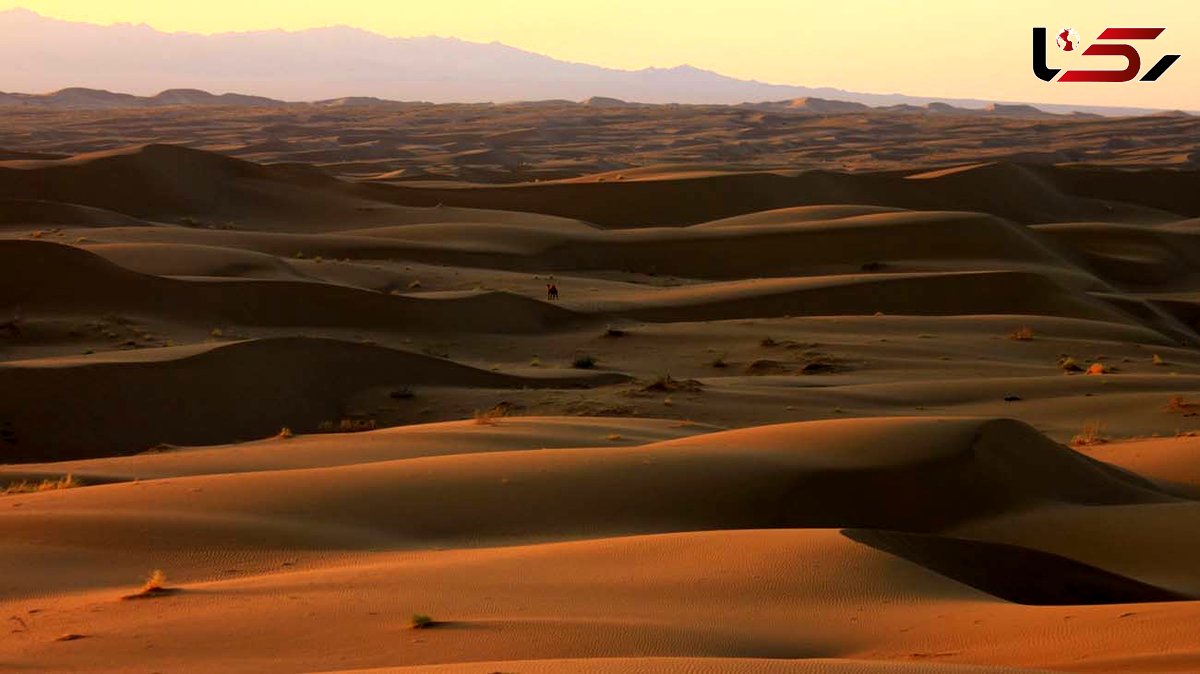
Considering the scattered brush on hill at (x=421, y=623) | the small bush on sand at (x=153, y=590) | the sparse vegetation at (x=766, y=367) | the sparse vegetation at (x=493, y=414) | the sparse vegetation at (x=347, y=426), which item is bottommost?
the sparse vegetation at (x=347, y=426)

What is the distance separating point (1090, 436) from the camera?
18406 mm

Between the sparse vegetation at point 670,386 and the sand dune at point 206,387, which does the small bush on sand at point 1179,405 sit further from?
the sand dune at point 206,387

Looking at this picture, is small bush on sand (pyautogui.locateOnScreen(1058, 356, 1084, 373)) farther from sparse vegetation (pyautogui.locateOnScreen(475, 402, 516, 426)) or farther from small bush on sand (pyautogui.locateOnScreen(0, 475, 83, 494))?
small bush on sand (pyautogui.locateOnScreen(0, 475, 83, 494))

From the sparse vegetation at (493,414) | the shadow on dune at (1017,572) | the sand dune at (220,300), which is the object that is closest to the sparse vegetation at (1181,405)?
the sparse vegetation at (493,414)

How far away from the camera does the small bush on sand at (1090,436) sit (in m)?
17.9

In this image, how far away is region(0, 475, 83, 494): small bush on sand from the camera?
42.2 feet

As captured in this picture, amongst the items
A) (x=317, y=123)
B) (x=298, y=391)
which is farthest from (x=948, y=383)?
(x=317, y=123)

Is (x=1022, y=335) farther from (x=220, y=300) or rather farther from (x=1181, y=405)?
(x=220, y=300)

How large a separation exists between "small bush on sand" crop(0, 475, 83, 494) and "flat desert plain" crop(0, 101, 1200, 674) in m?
0.07

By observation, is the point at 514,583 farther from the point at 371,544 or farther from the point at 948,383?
the point at 948,383

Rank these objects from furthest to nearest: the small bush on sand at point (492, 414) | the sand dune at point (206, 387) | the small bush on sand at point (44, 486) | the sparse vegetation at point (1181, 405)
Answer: the sparse vegetation at point (1181, 405) < the sand dune at point (206, 387) < the small bush on sand at point (492, 414) < the small bush on sand at point (44, 486)

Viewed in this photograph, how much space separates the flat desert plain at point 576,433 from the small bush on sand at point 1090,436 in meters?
0.13

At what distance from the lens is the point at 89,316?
83.4ft

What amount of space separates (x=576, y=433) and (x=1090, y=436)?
21.2 feet
